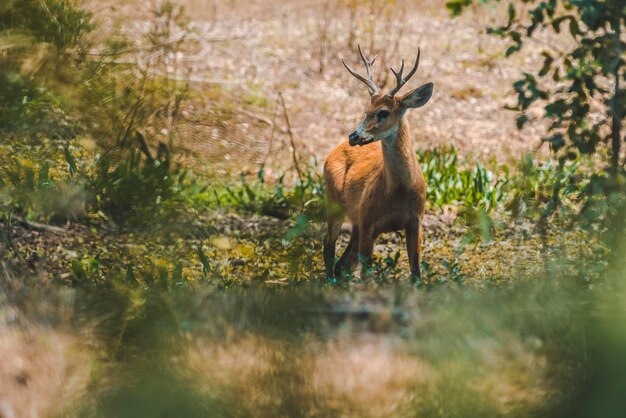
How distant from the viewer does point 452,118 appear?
11.6m

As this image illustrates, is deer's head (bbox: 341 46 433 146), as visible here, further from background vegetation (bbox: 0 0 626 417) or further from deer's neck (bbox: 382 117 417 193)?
background vegetation (bbox: 0 0 626 417)

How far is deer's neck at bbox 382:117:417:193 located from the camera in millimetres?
6672

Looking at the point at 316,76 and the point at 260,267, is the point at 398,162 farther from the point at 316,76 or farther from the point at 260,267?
the point at 316,76

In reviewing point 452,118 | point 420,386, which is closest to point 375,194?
point 420,386

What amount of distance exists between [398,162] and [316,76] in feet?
20.0

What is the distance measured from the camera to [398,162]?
21.9 ft

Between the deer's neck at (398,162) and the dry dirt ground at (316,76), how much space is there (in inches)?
90.5

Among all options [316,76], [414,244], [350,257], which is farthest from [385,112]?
[316,76]

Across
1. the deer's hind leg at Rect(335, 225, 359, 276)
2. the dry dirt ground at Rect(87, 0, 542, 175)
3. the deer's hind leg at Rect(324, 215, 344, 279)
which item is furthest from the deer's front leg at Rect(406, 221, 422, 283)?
the dry dirt ground at Rect(87, 0, 542, 175)

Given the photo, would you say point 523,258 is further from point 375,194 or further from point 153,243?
point 153,243

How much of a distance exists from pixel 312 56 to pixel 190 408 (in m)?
9.71

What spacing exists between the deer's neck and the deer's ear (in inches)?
7.5

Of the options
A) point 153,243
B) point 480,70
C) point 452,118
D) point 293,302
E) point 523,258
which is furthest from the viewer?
point 480,70

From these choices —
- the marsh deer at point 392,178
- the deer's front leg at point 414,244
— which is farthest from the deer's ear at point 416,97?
the deer's front leg at point 414,244
